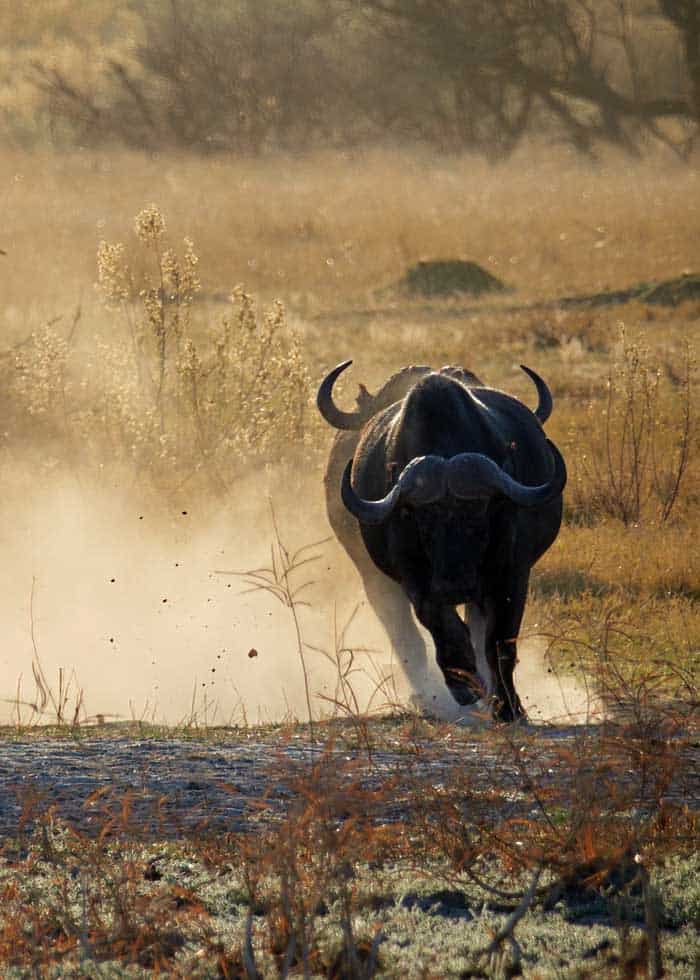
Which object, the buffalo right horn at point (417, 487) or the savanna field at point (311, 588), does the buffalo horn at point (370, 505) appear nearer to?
the buffalo right horn at point (417, 487)

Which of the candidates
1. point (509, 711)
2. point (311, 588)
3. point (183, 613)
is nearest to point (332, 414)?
point (183, 613)

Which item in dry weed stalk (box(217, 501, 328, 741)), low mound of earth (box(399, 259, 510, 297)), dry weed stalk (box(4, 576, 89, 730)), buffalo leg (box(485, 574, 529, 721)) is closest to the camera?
dry weed stalk (box(217, 501, 328, 741))

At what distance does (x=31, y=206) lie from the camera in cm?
2805

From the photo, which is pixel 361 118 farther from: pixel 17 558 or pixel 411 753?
pixel 411 753

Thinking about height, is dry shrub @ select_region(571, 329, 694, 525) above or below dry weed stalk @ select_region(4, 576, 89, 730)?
above

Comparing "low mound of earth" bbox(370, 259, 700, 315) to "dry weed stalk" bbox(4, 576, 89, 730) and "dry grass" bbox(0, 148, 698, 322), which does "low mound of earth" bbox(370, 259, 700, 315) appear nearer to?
"dry grass" bbox(0, 148, 698, 322)

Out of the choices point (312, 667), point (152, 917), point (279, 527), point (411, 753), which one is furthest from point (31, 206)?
point (152, 917)

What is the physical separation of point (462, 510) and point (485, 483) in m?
0.17

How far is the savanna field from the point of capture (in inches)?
174

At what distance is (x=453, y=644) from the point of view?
27.3ft

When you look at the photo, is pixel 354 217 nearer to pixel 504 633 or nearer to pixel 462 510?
pixel 504 633

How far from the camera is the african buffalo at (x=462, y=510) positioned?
836 cm

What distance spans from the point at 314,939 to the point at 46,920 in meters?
0.78

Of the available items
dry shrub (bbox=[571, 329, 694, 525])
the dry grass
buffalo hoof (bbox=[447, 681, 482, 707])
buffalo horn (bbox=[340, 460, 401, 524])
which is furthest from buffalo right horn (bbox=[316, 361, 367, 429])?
the dry grass
